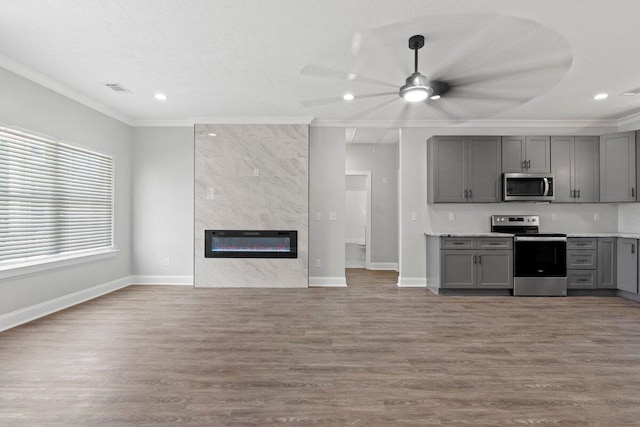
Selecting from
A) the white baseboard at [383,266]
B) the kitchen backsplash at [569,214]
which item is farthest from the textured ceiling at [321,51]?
the white baseboard at [383,266]

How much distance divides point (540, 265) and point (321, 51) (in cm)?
428

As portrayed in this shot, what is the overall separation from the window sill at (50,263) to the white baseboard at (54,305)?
399mm

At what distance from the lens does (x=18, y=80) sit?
135 inches

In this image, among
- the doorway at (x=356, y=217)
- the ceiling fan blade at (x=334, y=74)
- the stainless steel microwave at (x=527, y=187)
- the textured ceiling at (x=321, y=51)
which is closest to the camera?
the textured ceiling at (x=321, y=51)

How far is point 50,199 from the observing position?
3.88 m

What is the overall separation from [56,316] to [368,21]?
14.7 feet

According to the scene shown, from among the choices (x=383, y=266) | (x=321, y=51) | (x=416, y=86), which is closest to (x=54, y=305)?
(x=321, y=51)

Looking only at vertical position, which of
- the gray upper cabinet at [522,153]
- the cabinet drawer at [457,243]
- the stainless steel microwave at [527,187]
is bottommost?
the cabinet drawer at [457,243]

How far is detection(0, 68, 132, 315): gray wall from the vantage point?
11.0 feet

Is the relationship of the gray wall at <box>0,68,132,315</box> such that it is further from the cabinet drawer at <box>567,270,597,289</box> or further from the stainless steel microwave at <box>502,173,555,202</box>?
the cabinet drawer at <box>567,270,597,289</box>

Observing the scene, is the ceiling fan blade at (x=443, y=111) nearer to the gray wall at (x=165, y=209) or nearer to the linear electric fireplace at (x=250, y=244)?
the linear electric fireplace at (x=250, y=244)

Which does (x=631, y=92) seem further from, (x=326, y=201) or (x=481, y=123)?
(x=326, y=201)

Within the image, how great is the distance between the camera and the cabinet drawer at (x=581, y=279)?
477 centimetres

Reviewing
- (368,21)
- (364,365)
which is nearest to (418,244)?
(364,365)
